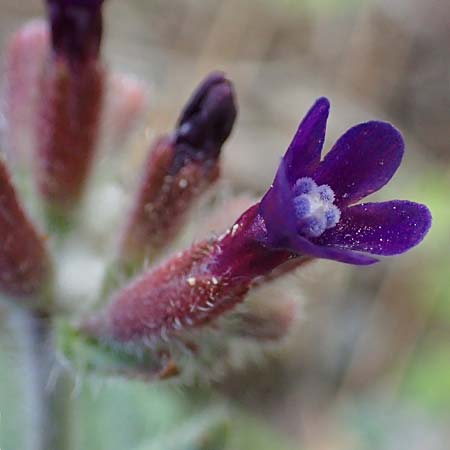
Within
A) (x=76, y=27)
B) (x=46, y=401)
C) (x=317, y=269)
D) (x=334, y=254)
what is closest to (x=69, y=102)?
(x=76, y=27)

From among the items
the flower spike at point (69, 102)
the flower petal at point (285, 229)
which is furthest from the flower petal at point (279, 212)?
the flower spike at point (69, 102)

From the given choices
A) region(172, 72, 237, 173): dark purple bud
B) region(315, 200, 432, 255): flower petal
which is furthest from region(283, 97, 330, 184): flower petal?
region(172, 72, 237, 173): dark purple bud

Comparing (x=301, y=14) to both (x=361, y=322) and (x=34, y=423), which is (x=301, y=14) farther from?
(x=34, y=423)

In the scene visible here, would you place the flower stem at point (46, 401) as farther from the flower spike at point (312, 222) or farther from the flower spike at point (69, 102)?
the flower spike at point (312, 222)

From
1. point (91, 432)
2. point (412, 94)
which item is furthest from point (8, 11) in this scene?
point (91, 432)

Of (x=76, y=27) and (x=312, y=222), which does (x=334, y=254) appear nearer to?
(x=312, y=222)
